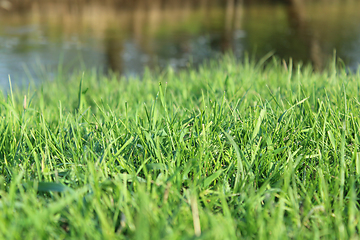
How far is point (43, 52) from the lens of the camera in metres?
8.38

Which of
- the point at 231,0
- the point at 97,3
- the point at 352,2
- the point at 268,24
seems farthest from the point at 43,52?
the point at 352,2

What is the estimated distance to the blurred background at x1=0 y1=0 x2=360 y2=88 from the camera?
7.08 meters

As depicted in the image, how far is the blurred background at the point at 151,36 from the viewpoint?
23.2 ft

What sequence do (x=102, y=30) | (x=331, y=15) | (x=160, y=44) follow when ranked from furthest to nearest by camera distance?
Answer: (x=331, y=15) → (x=102, y=30) → (x=160, y=44)

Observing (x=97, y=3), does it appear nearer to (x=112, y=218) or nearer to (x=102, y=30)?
(x=102, y=30)

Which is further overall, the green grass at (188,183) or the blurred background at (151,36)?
the blurred background at (151,36)

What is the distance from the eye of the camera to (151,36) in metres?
10.4

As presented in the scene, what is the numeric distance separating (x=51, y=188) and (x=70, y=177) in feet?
0.66

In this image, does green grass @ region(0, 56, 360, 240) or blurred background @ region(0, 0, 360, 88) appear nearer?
green grass @ region(0, 56, 360, 240)

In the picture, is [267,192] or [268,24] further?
[268,24]

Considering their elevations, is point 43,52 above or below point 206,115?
below

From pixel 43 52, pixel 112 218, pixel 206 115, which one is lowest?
pixel 43 52

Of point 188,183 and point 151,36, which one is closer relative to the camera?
point 188,183

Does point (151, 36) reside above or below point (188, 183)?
below
